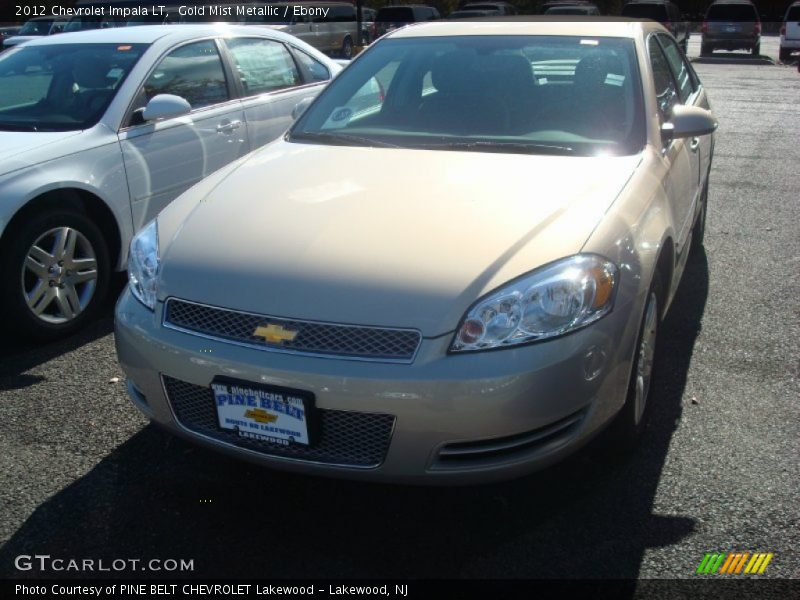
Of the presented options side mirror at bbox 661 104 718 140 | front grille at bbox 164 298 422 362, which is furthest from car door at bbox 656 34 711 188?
front grille at bbox 164 298 422 362

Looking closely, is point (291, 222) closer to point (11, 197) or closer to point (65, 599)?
point (65, 599)

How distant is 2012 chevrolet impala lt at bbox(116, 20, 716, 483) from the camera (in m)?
2.48

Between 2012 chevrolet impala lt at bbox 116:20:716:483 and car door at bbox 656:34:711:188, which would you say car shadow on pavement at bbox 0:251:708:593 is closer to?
2012 chevrolet impala lt at bbox 116:20:716:483

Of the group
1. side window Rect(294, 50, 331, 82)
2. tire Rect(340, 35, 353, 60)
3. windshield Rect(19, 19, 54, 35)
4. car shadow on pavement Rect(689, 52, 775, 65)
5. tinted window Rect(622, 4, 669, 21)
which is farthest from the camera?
tinted window Rect(622, 4, 669, 21)

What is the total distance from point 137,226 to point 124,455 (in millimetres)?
1914

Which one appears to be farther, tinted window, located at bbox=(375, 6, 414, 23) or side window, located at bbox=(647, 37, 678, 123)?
tinted window, located at bbox=(375, 6, 414, 23)

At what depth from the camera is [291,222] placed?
2.95m

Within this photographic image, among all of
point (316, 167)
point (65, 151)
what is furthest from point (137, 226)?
point (316, 167)

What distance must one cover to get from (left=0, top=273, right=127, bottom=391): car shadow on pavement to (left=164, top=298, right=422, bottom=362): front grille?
5.46ft

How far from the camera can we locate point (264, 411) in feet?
8.48

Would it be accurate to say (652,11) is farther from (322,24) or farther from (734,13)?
(322,24)

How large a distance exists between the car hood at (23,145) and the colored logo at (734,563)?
3.53m

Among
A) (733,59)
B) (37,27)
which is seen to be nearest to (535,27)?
(37,27)

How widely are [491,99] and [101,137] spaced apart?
2171 mm
